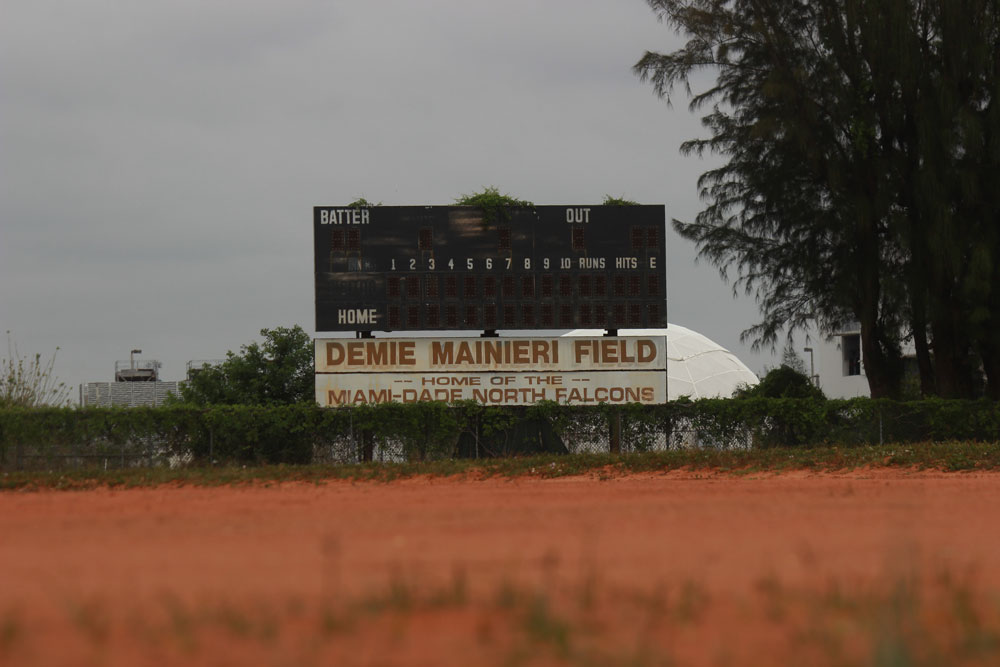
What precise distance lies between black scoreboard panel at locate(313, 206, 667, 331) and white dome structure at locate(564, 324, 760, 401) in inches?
1090

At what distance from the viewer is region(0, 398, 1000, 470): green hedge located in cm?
2709

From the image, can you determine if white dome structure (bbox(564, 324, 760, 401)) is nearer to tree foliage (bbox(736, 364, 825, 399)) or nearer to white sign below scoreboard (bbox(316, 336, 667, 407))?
tree foliage (bbox(736, 364, 825, 399))

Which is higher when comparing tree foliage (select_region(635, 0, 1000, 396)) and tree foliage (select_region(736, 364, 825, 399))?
tree foliage (select_region(635, 0, 1000, 396))

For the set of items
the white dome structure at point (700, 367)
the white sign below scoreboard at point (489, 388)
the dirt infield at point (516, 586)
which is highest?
the white dome structure at point (700, 367)

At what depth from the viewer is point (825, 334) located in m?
37.5

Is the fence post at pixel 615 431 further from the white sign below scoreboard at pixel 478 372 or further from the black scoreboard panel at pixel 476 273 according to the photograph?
the black scoreboard panel at pixel 476 273

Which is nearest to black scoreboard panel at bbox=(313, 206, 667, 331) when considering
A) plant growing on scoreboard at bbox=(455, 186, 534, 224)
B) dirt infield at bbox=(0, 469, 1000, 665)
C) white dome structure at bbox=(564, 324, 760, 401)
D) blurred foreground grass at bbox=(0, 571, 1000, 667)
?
plant growing on scoreboard at bbox=(455, 186, 534, 224)

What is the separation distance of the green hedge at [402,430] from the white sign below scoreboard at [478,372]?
2.18 ft

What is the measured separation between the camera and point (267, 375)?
146 ft

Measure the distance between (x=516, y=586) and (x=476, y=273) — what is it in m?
21.7

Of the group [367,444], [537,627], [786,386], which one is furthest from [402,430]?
[537,627]

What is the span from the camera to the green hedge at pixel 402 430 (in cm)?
2709

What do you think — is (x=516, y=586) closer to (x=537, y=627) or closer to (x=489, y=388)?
(x=537, y=627)

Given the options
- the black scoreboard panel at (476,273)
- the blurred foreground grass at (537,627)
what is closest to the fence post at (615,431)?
the black scoreboard panel at (476,273)
